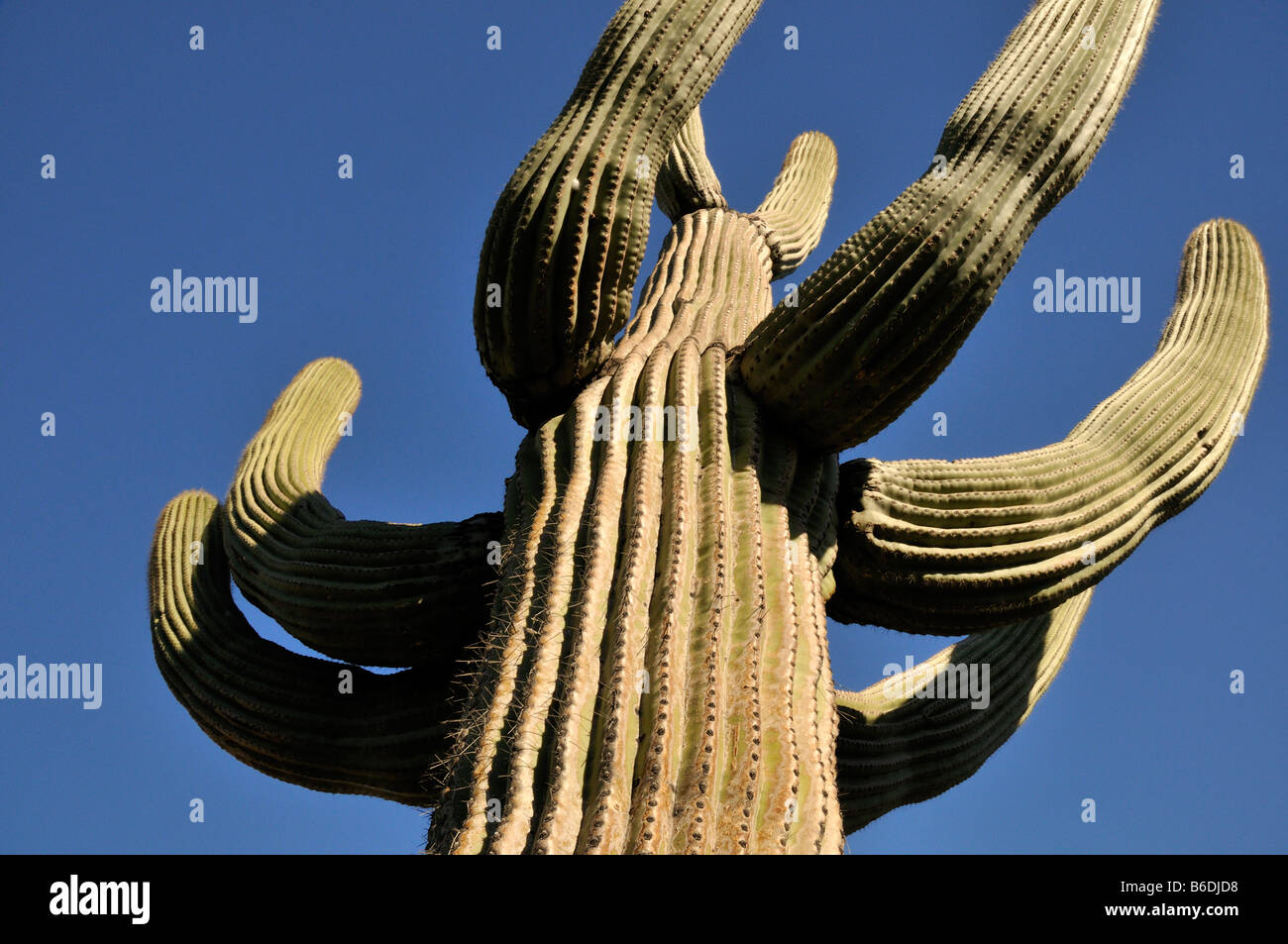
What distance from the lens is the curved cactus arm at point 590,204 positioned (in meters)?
3.76

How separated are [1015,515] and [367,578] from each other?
2.19m

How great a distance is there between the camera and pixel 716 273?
5180 mm

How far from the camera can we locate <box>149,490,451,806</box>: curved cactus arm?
427 cm

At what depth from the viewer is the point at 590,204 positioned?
3.72 m

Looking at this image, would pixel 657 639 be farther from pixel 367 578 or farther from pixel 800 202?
pixel 800 202

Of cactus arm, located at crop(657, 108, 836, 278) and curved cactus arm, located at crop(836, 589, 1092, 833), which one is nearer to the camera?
curved cactus arm, located at crop(836, 589, 1092, 833)

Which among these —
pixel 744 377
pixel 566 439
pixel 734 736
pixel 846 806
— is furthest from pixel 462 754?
pixel 846 806

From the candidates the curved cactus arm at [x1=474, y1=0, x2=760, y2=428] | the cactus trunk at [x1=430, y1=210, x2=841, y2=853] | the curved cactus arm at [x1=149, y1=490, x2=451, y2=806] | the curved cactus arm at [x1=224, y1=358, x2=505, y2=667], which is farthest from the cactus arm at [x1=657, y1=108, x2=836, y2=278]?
the curved cactus arm at [x1=149, y1=490, x2=451, y2=806]

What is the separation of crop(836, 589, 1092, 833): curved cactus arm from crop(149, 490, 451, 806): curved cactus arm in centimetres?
152

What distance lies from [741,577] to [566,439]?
85 cm

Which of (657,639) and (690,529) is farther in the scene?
(690,529)

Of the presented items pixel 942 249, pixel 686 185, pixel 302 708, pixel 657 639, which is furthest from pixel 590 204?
pixel 686 185

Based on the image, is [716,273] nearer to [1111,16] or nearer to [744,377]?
[744,377]

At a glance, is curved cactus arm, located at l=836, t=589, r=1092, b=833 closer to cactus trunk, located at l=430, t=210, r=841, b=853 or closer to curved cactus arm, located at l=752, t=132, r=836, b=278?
cactus trunk, located at l=430, t=210, r=841, b=853
